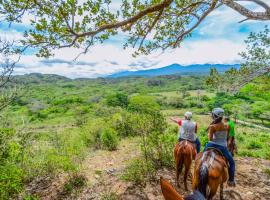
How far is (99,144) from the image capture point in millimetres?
12461

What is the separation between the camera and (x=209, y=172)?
4527 mm

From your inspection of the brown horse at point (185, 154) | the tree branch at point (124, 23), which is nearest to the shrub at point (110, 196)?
the brown horse at point (185, 154)

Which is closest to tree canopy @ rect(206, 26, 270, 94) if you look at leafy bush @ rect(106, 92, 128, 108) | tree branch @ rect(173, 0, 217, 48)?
tree branch @ rect(173, 0, 217, 48)

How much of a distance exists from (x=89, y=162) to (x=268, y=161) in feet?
25.3

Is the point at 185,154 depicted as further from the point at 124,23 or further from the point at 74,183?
the point at 124,23

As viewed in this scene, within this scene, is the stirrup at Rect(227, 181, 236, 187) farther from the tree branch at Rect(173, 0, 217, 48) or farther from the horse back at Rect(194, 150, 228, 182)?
the tree branch at Rect(173, 0, 217, 48)

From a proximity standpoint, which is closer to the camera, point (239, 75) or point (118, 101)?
point (239, 75)

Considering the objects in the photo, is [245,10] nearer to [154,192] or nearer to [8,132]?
[154,192]

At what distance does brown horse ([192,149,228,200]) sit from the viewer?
4.51m

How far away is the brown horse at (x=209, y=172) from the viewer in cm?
451

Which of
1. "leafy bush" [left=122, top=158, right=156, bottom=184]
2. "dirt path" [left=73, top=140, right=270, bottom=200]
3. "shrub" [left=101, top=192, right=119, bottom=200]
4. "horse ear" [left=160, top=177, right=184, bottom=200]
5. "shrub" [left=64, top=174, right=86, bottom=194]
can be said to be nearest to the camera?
"horse ear" [left=160, top=177, right=184, bottom=200]

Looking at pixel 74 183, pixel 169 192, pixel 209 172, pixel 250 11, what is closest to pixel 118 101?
pixel 74 183

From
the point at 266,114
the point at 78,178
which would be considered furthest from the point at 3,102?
the point at 266,114

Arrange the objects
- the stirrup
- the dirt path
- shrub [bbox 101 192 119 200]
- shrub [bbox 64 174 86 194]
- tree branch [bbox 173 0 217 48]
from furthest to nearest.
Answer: shrub [bbox 64 174 86 194] → the stirrup → the dirt path → shrub [bbox 101 192 119 200] → tree branch [bbox 173 0 217 48]
